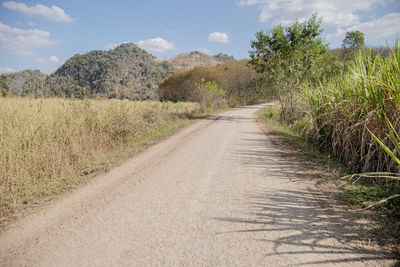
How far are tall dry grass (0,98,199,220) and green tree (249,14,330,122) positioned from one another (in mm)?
8858

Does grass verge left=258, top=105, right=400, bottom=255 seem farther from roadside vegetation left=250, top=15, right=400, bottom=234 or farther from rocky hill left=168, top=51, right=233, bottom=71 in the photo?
rocky hill left=168, top=51, right=233, bottom=71

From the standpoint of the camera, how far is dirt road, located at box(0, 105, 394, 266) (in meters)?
2.13

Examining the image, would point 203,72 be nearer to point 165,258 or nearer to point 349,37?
point 349,37

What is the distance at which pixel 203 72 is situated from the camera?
31922 mm

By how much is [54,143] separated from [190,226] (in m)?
4.23

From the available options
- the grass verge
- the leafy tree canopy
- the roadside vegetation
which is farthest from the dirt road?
the leafy tree canopy

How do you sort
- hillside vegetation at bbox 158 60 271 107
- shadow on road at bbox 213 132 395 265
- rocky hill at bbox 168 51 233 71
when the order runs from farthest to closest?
1. rocky hill at bbox 168 51 233 71
2. hillside vegetation at bbox 158 60 271 107
3. shadow on road at bbox 213 132 395 265

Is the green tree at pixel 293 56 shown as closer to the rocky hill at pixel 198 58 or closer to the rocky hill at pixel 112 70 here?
the rocky hill at pixel 112 70

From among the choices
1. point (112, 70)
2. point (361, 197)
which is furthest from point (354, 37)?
point (112, 70)

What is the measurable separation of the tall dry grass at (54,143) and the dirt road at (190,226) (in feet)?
2.51

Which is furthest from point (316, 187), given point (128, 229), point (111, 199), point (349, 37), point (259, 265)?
point (349, 37)

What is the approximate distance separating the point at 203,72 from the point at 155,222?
30.8 metres

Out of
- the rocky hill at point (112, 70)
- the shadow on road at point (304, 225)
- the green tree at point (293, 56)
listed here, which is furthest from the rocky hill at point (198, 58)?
the shadow on road at point (304, 225)

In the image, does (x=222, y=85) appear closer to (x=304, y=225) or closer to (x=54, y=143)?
(x=54, y=143)
